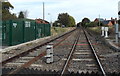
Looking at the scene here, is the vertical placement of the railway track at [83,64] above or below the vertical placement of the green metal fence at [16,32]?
below

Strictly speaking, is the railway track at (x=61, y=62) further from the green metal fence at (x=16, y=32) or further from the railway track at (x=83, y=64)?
the green metal fence at (x=16, y=32)

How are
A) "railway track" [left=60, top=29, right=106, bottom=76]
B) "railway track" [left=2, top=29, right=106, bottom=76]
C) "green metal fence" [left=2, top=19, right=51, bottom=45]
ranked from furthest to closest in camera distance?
"green metal fence" [left=2, top=19, right=51, bottom=45]
"railway track" [left=2, top=29, right=106, bottom=76]
"railway track" [left=60, top=29, right=106, bottom=76]

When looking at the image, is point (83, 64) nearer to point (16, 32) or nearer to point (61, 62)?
point (61, 62)

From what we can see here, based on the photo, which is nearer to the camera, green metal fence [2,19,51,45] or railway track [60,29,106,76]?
railway track [60,29,106,76]

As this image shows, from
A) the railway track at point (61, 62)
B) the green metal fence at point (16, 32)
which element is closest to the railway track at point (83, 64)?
the railway track at point (61, 62)

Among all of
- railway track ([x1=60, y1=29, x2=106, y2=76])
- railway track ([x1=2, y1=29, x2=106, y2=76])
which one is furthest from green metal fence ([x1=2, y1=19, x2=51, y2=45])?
railway track ([x1=60, y1=29, x2=106, y2=76])

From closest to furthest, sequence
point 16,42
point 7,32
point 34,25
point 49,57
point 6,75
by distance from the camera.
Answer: point 6,75 → point 49,57 → point 7,32 → point 16,42 → point 34,25

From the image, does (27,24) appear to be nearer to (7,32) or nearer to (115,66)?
(7,32)

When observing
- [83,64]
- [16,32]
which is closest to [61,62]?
[83,64]

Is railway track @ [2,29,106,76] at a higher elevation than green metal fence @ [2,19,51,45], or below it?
below

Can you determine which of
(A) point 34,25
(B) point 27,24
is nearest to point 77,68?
(B) point 27,24

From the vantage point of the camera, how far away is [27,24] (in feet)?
70.6

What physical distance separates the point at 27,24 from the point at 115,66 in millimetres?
13828

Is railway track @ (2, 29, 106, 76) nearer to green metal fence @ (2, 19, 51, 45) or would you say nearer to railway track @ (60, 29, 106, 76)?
railway track @ (60, 29, 106, 76)
